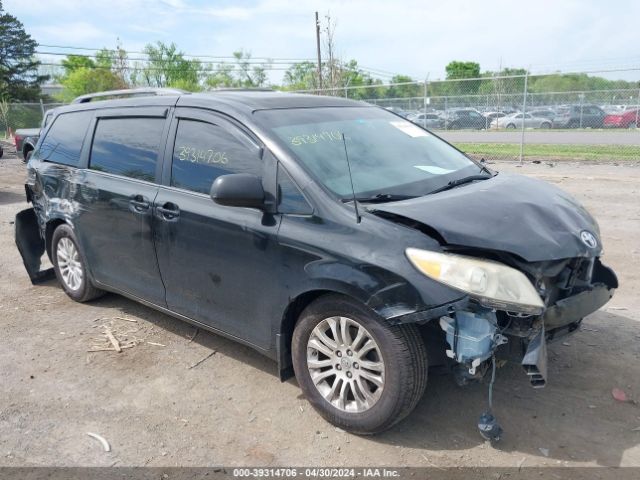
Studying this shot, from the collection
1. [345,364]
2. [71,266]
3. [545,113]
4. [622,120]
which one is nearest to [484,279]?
[345,364]

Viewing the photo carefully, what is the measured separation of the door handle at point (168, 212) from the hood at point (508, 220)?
1465mm

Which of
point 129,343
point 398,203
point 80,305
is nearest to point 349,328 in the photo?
point 398,203

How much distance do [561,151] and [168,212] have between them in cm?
1562

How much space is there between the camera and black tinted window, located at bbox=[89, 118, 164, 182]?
4.16 metres

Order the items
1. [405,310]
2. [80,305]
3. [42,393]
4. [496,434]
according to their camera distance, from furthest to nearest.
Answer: [80,305] < [42,393] < [496,434] < [405,310]

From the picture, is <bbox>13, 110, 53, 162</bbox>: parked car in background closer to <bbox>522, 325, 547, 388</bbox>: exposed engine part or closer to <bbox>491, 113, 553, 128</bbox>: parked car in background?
<bbox>522, 325, 547, 388</bbox>: exposed engine part

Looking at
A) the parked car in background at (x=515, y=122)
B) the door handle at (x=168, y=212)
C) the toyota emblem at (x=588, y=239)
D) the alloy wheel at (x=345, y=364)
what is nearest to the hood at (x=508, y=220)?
the toyota emblem at (x=588, y=239)

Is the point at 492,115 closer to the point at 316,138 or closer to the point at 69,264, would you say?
the point at 69,264

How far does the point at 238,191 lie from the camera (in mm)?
3217

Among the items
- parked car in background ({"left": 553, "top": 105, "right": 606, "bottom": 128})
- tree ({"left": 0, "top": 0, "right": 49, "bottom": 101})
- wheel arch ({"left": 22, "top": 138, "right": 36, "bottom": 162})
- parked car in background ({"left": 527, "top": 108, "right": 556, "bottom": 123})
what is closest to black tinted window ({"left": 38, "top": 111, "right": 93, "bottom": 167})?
wheel arch ({"left": 22, "top": 138, "right": 36, "bottom": 162})

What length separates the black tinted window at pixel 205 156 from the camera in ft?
11.7

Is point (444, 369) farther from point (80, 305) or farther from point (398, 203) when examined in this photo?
point (80, 305)

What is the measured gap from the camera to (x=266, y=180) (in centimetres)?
340

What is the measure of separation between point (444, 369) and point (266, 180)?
4.92ft
